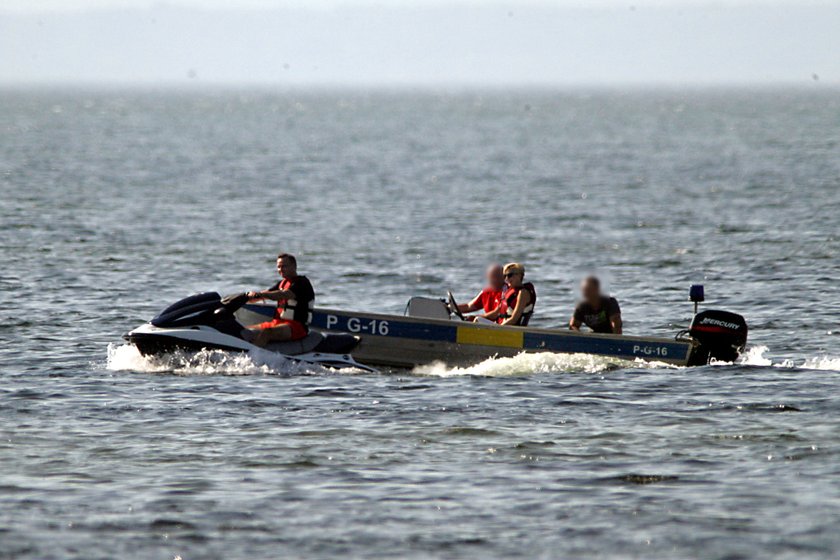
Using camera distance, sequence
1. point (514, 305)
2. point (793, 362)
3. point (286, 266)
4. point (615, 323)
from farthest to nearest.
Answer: point (793, 362)
point (514, 305)
point (615, 323)
point (286, 266)

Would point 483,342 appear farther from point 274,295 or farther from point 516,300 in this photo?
point 274,295

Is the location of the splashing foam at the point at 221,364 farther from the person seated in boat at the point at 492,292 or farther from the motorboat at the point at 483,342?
the person seated in boat at the point at 492,292

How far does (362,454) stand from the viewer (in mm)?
14258

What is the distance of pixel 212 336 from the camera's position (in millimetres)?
18641

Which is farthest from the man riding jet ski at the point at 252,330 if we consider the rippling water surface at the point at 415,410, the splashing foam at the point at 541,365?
the splashing foam at the point at 541,365

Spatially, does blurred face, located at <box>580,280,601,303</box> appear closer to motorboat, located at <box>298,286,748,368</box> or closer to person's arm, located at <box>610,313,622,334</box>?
person's arm, located at <box>610,313,622,334</box>

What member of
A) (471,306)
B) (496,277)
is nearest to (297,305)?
(471,306)

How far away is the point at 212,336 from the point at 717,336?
6984 millimetres

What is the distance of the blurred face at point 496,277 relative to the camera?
801 inches

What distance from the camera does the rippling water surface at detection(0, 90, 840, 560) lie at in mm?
11898

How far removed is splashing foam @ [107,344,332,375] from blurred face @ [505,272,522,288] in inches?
116

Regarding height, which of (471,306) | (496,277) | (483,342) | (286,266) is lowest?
(483,342)

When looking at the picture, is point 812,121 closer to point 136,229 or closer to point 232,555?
point 136,229

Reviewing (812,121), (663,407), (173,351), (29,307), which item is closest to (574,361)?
(663,407)
